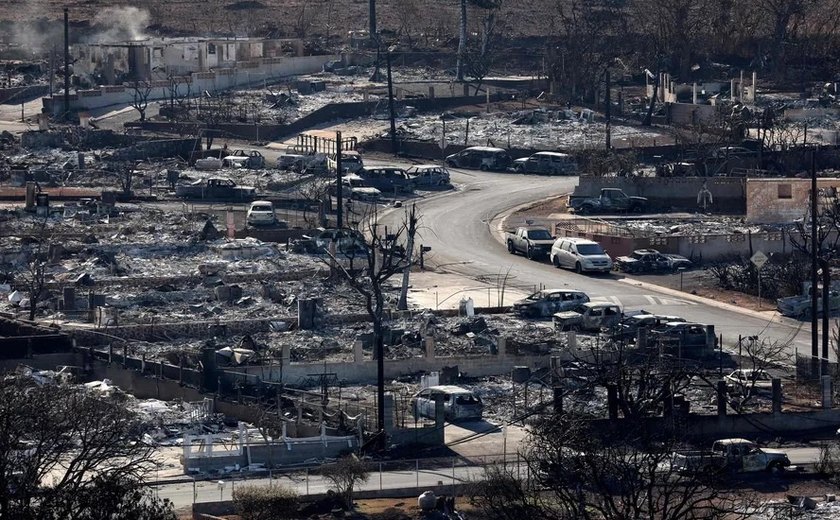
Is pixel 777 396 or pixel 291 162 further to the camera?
pixel 291 162

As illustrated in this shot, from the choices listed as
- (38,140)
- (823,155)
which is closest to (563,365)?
(823,155)

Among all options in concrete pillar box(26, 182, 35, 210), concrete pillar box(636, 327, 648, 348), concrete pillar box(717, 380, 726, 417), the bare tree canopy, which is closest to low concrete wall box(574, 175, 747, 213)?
concrete pillar box(26, 182, 35, 210)

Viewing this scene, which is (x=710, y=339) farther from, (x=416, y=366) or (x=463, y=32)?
(x=463, y=32)

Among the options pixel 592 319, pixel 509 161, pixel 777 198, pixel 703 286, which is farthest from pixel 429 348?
pixel 509 161

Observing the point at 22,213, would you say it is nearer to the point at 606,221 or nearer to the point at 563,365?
the point at 606,221

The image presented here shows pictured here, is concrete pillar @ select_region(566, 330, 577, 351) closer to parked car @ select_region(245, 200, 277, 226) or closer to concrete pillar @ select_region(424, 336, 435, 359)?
concrete pillar @ select_region(424, 336, 435, 359)
